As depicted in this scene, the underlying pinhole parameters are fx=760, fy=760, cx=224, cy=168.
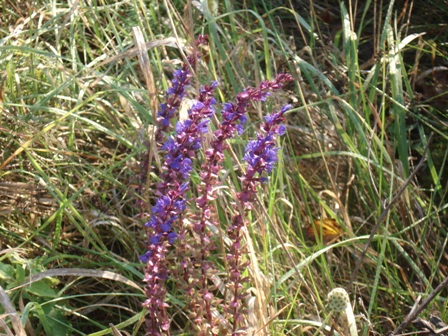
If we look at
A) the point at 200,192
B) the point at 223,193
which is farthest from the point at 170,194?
the point at 223,193

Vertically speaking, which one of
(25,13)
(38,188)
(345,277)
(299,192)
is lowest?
(345,277)

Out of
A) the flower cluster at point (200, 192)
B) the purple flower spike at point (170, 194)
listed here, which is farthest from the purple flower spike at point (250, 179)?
the purple flower spike at point (170, 194)

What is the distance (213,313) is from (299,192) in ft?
2.21

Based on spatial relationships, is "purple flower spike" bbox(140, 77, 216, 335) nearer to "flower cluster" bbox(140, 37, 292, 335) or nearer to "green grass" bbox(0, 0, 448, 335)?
"flower cluster" bbox(140, 37, 292, 335)

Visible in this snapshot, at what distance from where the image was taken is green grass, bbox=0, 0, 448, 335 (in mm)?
2002

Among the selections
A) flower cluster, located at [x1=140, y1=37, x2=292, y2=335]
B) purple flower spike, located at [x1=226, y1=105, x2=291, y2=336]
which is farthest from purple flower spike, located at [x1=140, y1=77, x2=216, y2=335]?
purple flower spike, located at [x1=226, y1=105, x2=291, y2=336]

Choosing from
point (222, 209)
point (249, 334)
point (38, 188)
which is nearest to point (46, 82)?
point (38, 188)

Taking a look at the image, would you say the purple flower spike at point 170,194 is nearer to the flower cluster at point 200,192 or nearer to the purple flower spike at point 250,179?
the flower cluster at point 200,192

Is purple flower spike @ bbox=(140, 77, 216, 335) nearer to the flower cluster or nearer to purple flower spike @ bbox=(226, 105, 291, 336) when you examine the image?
the flower cluster

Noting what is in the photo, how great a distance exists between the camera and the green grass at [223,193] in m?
2.00

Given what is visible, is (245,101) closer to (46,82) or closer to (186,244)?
(186,244)

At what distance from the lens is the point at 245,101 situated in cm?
163

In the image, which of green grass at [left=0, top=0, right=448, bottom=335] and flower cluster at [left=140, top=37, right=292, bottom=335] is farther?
green grass at [left=0, top=0, right=448, bottom=335]

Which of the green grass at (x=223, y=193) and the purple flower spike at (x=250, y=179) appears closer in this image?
the purple flower spike at (x=250, y=179)
